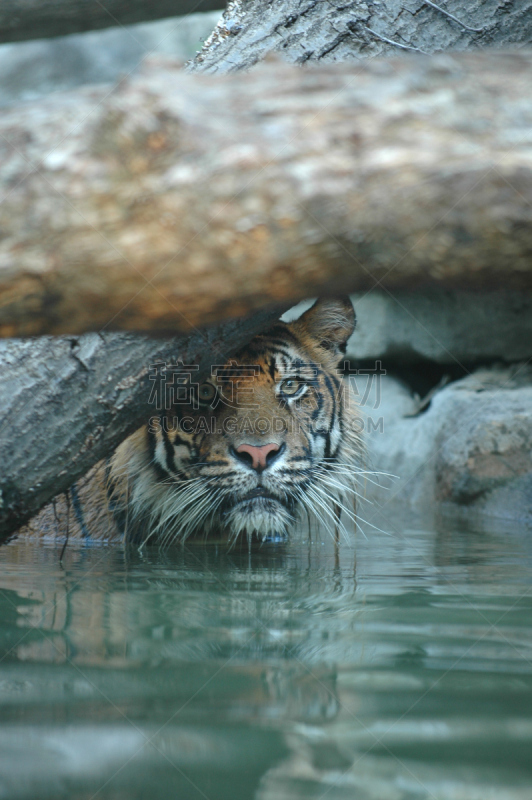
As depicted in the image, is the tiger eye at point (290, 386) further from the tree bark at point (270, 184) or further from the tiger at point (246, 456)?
the tree bark at point (270, 184)

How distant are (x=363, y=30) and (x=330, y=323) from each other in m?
1.29

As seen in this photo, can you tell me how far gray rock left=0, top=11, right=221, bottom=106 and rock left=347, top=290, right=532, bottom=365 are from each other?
7517 mm

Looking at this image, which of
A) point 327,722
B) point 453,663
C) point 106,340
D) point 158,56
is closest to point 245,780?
point 327,722

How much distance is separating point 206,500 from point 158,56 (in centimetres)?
211

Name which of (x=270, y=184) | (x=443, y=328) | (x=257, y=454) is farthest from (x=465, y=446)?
(x=270, y=184)

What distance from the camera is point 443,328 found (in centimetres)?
637

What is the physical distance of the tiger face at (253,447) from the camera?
2.86 m

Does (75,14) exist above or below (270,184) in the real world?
above

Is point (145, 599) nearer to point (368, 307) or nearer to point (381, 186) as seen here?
point (381, 186)

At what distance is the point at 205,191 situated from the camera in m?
0.93

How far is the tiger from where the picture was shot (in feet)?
9.39

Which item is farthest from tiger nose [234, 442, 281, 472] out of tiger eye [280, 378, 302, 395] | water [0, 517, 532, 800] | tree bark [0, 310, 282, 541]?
tree bark [0, 310, 282, 541]

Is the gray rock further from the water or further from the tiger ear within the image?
the water

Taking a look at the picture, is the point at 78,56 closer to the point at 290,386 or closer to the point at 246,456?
the point at 290,386
